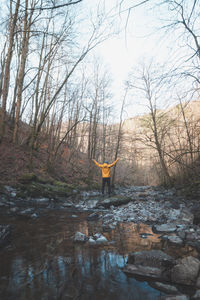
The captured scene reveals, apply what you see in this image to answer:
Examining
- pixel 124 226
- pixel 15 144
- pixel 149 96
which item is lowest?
pixel 124 226

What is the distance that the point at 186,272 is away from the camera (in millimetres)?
2199

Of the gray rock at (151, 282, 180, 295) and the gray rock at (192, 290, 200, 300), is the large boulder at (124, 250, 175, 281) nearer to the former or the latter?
the gray rock at (151, 282, 180, 295)

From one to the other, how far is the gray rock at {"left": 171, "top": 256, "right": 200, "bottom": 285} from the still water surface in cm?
36

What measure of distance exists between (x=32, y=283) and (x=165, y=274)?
176 cm

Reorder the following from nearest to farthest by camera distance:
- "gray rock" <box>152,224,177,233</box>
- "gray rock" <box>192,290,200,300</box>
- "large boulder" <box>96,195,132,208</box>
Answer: "gray rock" <box>192,290,200,300</box>
"gray rock" <box>152,224,177,233</box>
"large boulder" <box>96,195,132,208</box>

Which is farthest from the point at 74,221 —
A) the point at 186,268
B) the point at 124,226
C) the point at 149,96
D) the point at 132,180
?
the point at 132,180

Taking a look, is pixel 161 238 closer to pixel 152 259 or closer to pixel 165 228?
pixel 165 228

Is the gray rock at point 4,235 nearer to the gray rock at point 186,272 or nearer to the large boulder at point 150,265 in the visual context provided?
the large boulder at point 150,265

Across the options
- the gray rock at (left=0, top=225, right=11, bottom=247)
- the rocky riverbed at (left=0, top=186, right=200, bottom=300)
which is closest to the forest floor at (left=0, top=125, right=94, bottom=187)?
the rocky riverbed at (left=0, top=186, right=200, bottom=300)

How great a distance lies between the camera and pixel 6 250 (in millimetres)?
2939

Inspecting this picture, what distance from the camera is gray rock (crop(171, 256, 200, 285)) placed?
84.0 inches

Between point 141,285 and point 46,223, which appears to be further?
point 46,223

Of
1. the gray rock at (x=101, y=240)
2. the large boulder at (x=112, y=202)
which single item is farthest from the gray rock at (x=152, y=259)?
the large boulder at (x=112, y=202)

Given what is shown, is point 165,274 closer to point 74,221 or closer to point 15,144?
point 74,221
